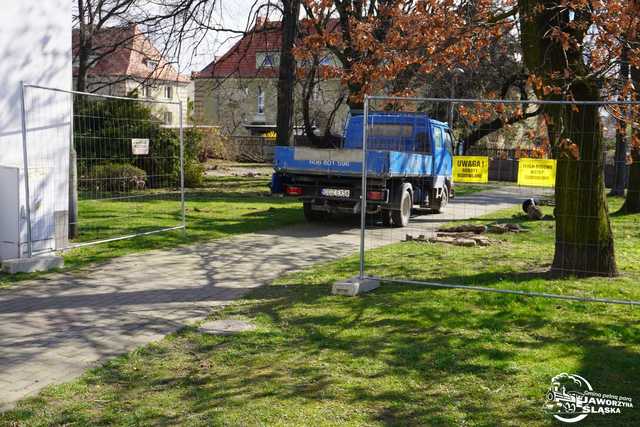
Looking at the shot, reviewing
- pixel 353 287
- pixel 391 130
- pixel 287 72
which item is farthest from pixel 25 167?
pixel 287 72

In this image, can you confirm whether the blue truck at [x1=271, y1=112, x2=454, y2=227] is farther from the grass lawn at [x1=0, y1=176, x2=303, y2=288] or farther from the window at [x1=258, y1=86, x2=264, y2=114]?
the window at [x1=258, y1=86, x2=264, y2=114]

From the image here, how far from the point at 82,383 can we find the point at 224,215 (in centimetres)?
1167

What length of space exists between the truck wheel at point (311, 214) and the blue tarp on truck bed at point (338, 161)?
1394mm

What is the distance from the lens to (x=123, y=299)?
320 inches

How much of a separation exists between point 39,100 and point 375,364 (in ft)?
23.1

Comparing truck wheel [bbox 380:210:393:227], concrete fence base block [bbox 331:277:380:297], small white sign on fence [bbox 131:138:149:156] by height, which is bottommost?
concrete fence base block [bbox 331:277:380:297]

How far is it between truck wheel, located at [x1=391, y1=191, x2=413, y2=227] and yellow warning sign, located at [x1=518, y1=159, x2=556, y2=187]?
6.49 metres

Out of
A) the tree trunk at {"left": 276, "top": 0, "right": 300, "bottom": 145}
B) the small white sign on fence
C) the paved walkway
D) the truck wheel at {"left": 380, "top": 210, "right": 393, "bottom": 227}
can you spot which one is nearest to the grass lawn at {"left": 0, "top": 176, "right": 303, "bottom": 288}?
the paved walkway

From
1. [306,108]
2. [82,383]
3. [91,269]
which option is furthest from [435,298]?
[306,108]

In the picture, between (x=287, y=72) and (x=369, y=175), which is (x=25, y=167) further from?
(x=287, y=72)

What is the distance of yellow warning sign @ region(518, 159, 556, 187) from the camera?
8477mm

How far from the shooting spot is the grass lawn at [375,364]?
15.7 feet

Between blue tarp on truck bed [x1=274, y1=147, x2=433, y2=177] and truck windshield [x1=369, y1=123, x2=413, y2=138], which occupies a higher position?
truck windshield [x1=369, y1=123, x2=413, y2=138]

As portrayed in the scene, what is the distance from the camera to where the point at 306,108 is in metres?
27.0
